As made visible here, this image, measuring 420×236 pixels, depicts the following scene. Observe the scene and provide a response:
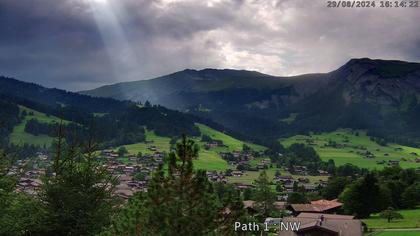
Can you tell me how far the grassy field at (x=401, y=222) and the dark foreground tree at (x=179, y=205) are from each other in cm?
5193

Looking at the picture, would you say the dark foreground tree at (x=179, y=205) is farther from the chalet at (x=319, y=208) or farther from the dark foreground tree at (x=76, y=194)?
the chalet at (x=319, y=208)

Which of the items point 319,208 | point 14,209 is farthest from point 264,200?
point 14,209

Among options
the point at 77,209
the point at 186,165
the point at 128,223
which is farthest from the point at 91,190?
the point at 186,165

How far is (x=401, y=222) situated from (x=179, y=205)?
59146 mm

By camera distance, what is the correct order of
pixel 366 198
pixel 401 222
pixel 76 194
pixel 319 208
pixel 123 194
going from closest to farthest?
pixel 76 194
pixel 401 222
pixel 366 198
pixel 319 208
pixel 123 194

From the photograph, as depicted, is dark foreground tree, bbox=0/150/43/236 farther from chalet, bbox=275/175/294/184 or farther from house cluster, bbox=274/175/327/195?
chalet, bbox=275/175/294/184

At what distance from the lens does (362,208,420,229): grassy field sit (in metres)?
67.2

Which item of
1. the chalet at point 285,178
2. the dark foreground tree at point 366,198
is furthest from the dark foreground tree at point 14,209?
the chalet at point 285,178

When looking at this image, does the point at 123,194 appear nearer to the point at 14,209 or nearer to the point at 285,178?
the point at 14,209

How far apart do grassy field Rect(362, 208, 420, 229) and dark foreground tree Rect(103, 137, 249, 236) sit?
51.9 metres

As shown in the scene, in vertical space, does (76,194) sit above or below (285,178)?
above

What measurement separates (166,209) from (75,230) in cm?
690

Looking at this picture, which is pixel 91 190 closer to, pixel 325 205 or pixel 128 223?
pixel 128 223

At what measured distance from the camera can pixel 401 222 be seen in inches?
2785
